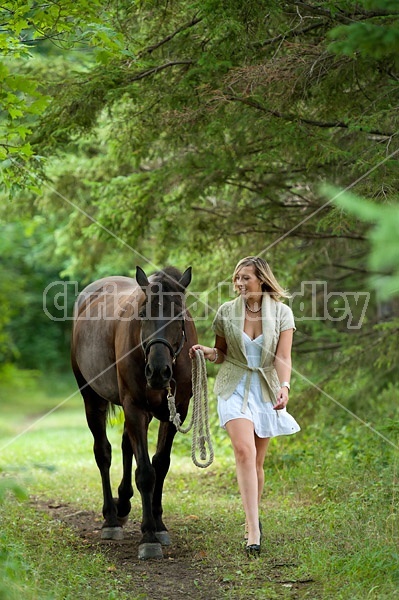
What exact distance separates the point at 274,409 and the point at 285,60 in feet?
8.80

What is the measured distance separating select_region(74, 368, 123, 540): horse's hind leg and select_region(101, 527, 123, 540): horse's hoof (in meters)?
0.03

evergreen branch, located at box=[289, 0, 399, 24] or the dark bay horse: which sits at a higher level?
evergreen branch, located at box=[289, 0, 399, 24]

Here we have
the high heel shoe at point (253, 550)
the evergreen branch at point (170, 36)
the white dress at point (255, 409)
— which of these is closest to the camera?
the high heel shoe at point (253, 550)

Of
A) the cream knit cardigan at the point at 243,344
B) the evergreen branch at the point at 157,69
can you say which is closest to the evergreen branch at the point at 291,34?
the evergreen branch at the point at 157,69

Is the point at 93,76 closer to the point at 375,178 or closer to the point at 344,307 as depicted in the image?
the point at 375,178

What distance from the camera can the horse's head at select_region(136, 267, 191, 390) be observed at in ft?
18.8

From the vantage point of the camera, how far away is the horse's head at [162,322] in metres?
5.73

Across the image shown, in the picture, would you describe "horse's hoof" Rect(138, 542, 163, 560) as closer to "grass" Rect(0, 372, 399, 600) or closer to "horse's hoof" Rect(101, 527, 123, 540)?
"grass" Rect(0, 372, 399, 600)

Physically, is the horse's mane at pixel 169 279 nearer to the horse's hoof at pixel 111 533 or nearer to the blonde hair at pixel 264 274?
the blonde hair at pixel 264 274

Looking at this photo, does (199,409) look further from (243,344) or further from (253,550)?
(253,550)

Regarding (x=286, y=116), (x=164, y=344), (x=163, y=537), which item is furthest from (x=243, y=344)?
(x=286, y=116)

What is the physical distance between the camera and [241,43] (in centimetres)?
632

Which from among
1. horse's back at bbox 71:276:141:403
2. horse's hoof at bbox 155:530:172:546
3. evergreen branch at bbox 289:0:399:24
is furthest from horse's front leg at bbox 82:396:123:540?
evergreen branch at bbox 289:0:399:24

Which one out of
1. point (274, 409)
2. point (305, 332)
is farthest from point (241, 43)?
point (305, 332)
